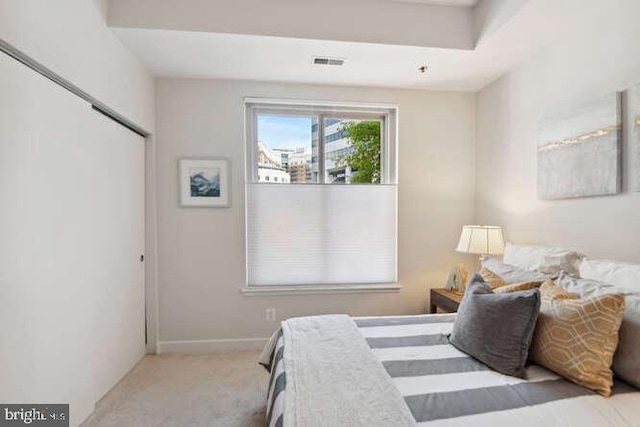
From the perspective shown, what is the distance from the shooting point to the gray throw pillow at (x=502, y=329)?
1374 mm

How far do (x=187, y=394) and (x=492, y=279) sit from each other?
2.09m

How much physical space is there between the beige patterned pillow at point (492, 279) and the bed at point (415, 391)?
0.43 meters

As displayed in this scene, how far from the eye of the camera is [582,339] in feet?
4.18

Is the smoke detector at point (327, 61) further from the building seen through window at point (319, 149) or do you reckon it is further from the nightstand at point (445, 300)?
the nightstand at point (445, 300)

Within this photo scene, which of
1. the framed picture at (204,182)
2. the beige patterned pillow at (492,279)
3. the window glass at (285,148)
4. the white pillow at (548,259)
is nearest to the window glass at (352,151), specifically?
the window glass at (285,148)

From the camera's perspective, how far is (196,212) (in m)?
2.98

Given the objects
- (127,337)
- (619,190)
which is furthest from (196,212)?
(619,190)

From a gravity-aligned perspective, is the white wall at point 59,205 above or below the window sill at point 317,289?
above

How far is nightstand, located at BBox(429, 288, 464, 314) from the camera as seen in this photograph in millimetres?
2611

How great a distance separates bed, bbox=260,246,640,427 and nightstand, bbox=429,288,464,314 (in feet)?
3.30

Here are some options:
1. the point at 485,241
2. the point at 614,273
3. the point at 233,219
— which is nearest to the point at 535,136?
the point at 485,241

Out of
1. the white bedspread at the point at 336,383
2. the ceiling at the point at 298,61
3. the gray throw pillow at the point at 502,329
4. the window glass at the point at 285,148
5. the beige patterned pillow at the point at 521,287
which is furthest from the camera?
the window glass at the point at 285,148

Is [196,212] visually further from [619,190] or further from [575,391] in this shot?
[619,190]

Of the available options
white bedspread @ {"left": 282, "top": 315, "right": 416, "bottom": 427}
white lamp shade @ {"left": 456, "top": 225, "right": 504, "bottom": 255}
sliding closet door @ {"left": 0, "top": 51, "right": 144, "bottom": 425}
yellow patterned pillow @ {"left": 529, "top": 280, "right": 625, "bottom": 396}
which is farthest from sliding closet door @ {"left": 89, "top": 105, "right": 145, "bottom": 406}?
white lamp shade @ {"left": 456, "top": 225, "right": 504, "bottom": 255}
